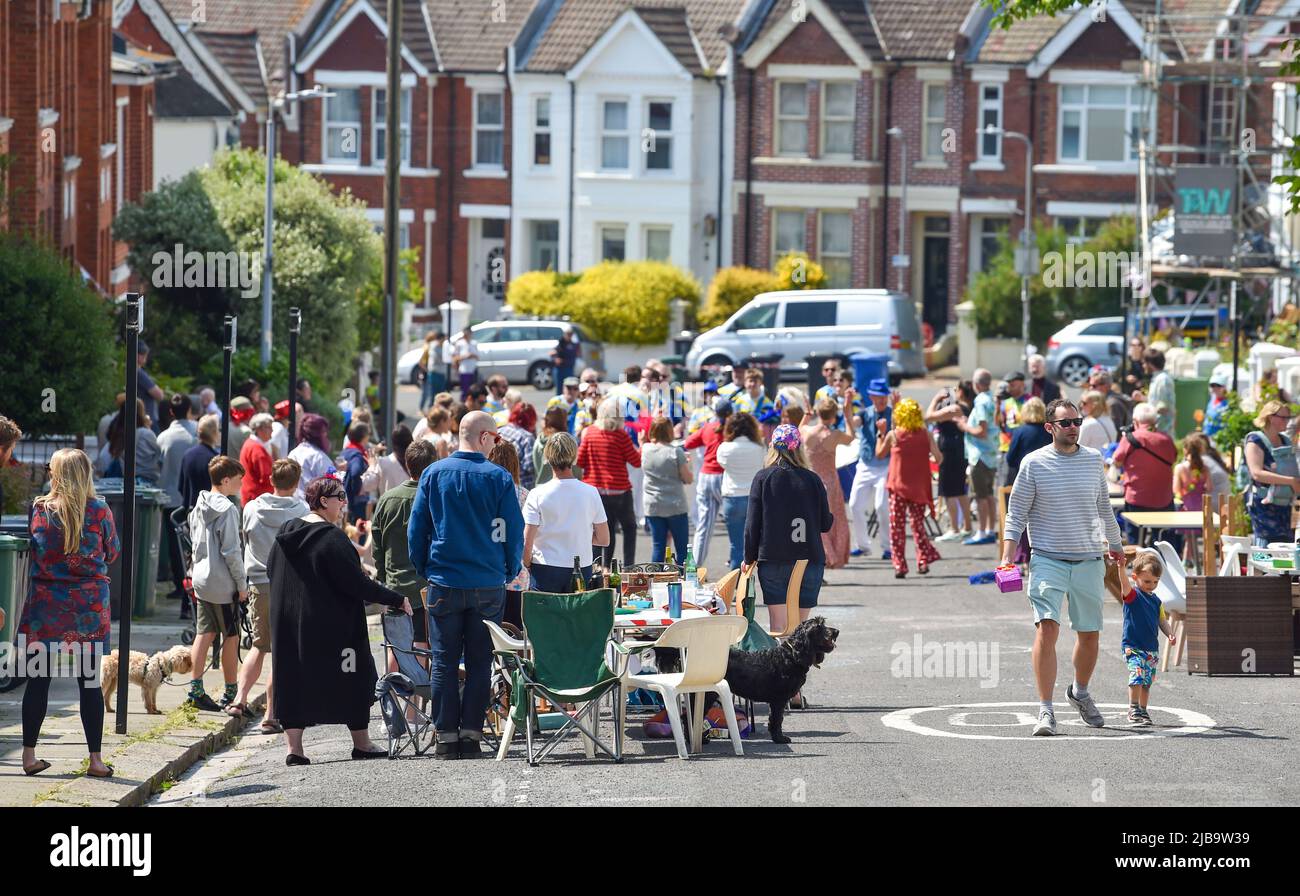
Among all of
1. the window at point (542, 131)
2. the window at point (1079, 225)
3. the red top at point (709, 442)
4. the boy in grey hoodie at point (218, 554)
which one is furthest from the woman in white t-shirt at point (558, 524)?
the window at point (542, 131)

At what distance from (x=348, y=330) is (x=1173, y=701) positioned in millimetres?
21520

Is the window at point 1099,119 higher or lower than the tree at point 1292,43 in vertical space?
higher

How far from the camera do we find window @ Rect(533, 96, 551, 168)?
50500 mm

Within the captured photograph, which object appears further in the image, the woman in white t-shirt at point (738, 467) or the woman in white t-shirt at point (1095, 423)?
the woman in white t-shirt at point (1095, 423)

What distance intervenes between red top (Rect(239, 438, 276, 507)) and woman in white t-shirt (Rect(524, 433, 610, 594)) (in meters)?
3.21

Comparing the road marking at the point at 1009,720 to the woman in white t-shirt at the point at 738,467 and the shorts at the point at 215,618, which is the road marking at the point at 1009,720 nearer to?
the woman in white t-shirt at the point at 738,467

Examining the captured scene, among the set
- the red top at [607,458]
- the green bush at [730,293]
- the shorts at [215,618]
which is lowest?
Result: the shorts at [215,618]

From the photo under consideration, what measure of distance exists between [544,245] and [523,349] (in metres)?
9.08

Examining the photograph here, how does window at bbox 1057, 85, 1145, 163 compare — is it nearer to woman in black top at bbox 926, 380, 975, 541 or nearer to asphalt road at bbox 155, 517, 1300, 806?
woman in black top at bbox 926, 380, 975, 541

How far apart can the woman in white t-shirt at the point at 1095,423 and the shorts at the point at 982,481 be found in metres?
1.61

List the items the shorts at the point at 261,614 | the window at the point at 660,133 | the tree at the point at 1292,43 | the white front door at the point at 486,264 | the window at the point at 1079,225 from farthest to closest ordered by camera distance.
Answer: the white front door at the point at 486,264, the window at the point at 660,133, the window at the point at 1079,225, the tree at the point at 1292,43, the shorts at the point at 261,614

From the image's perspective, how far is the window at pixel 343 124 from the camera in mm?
50719

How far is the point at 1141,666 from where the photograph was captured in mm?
11922

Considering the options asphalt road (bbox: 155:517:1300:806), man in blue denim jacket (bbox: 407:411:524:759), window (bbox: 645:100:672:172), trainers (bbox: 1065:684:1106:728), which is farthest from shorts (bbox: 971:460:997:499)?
window (bbox: 645:100:672:172)
